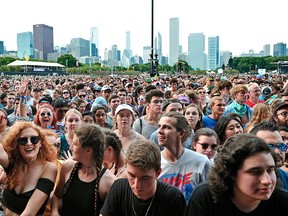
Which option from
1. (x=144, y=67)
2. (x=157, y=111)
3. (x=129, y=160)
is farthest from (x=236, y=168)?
(x=144, y=67)

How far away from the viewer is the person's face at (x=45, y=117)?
6102 mm

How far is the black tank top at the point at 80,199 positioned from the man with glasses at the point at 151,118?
2.76m

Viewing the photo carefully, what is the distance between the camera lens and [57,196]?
3.32 m

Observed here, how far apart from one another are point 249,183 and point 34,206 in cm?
199

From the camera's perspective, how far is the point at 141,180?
2.59 m

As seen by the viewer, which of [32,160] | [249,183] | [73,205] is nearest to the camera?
[249,183]

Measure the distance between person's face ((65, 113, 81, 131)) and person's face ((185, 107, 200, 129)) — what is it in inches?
72.3

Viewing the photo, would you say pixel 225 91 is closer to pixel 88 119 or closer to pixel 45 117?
pixel 88 119

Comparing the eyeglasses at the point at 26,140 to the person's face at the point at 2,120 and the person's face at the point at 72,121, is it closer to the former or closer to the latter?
the person's face at the point at 72,121

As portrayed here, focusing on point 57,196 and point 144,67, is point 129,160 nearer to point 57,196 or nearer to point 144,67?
point 57,196

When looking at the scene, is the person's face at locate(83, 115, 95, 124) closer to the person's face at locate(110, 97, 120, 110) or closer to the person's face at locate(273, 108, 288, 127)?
the person's face at locate(110, 97, 120, 110)

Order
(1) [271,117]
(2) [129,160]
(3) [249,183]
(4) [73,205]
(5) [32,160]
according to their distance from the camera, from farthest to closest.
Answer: (1) [271,117] < (5) [32,160] < (4) [73,205] < (2) [129,160] < (3) [249,183]

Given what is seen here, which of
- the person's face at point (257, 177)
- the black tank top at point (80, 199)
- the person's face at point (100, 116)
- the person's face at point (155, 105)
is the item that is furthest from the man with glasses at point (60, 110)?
the person's face at point (257, 177)

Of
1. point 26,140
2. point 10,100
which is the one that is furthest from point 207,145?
point 10,100
